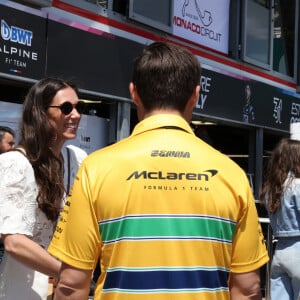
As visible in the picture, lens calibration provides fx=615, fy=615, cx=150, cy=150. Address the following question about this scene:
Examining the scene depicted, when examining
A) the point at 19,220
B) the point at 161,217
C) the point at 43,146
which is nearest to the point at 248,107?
the point at 43,146

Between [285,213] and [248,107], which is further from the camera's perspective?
[248,107]

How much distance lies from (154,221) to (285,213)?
3650 millimetres

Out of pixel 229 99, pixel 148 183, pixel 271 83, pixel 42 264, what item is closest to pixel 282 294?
pixel 42 264

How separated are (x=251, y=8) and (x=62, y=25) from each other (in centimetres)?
550

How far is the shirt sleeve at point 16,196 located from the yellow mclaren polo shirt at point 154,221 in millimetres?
513

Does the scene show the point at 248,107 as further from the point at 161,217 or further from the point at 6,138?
the point at 161,217

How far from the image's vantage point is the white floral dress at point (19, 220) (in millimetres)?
2357

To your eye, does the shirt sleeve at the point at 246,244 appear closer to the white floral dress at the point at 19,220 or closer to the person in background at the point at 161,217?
the person in background at the point at 161,217

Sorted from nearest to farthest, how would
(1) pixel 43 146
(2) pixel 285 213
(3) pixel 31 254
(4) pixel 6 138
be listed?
1. (3) pixel 31 254
2. (1) pixel 43 146
3. (2) pixel 285 213
4. (4) pixel 6 138

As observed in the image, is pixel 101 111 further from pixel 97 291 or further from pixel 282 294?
pixel 97 291

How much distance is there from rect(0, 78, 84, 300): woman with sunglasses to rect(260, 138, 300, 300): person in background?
295 cm

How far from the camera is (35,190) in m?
2.44

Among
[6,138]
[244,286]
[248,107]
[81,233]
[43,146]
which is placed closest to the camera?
[81,233]

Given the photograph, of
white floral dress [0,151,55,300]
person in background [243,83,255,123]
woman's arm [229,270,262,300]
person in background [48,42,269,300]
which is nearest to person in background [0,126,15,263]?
white floral dress [0,151,55,300]
